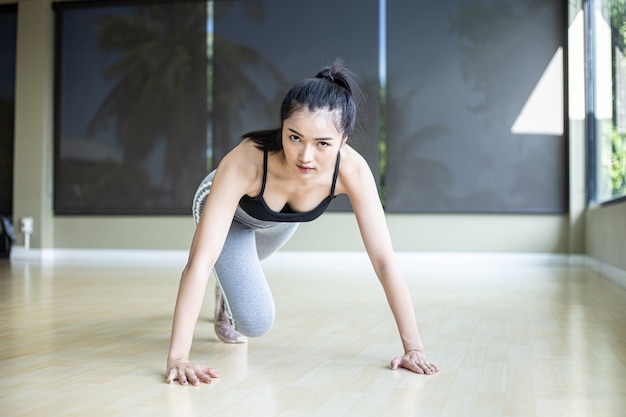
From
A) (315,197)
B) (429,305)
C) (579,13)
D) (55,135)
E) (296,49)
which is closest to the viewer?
(315,197)

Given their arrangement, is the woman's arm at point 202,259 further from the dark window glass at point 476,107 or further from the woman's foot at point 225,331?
the dark window glass at point 476,107

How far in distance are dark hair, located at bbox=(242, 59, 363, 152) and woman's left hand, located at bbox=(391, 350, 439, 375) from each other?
0.59 metres

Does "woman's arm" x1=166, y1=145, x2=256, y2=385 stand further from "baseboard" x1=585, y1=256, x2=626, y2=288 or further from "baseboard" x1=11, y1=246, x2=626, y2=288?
"baseboard" x1=11, y1=246, x2=626, y2=288

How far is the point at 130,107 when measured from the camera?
7.42 metres

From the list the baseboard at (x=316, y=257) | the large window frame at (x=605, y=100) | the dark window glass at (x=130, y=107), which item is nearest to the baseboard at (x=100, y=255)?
the baseboard at (x=316, y=257)

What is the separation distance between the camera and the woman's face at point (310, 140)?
1.71 metres

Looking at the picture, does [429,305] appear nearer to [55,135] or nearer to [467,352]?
[467,352]

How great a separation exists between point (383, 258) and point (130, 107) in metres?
5.97

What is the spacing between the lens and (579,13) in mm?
6465

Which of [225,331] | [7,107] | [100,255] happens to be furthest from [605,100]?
[7,107]

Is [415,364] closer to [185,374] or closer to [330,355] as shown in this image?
[330,355]

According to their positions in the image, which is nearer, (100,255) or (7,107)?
(100,255)

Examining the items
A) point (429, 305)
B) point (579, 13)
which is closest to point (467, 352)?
point (429, 305)

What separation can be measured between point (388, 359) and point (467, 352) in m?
0.27
